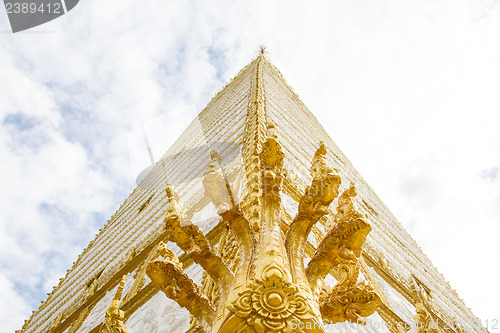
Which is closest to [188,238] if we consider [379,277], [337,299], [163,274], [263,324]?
[163,274]

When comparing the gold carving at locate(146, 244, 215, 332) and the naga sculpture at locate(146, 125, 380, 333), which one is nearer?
the naga sculpture at locate(146, 125, 380, 333)

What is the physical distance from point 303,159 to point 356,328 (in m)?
2.72

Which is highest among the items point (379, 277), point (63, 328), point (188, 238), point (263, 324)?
point (63, 328)

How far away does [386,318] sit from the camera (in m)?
3.10

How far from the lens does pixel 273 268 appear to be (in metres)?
1.57

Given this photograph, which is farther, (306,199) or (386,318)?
(386,318)

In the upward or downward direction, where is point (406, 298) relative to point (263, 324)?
upward

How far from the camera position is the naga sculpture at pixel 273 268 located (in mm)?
1461

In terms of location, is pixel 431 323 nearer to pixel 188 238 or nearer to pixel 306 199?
pixel 306 199

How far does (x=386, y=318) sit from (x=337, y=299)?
1650 millimetres

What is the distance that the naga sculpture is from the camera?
146cm

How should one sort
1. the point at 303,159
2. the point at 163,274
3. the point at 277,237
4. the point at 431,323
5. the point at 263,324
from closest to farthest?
the point at 263,324, the point at 163,274, the point at 277,237, the point at 431,323, the point at 303,159

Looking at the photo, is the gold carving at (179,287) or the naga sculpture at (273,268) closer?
the naga sculpture at (273,268)

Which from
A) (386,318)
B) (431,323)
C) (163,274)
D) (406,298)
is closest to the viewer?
(163,274)
